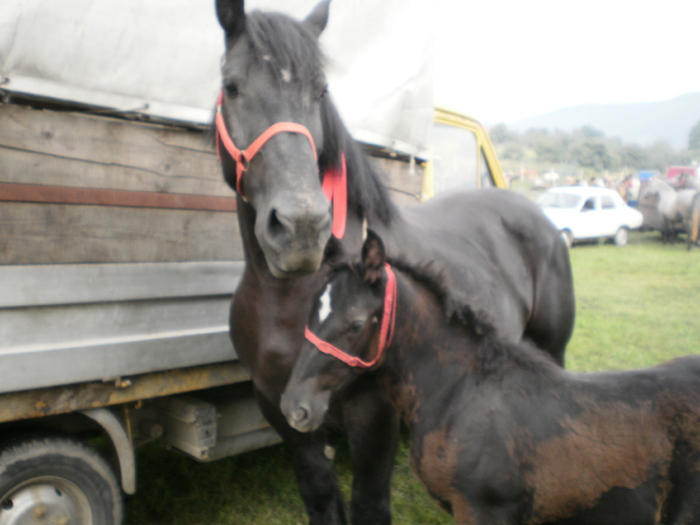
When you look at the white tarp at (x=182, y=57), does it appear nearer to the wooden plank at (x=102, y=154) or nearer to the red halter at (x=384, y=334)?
the wooden plank at (x=102, y=154)

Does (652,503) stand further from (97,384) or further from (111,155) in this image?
(111,155)

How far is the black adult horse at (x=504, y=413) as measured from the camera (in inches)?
75.8

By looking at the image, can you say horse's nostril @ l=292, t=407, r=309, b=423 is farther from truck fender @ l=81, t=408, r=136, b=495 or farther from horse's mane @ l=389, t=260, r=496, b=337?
truck fender @ l=81, t=408, r=136, b=495

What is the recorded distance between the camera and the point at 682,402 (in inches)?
76.4

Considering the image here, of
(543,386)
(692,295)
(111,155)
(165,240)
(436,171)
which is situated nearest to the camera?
(543,386)

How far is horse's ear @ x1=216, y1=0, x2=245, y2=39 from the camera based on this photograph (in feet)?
6.55

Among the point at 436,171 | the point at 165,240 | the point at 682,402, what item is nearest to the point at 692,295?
the point at 436,171

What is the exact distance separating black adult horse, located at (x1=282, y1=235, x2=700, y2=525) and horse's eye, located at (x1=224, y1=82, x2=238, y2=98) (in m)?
0.74

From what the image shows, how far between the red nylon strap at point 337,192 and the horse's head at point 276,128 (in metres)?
0.13

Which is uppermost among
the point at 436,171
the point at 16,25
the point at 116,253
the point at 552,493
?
the point at 16,25

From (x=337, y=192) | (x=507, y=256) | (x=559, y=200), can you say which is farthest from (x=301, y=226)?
(x=559, y=200)

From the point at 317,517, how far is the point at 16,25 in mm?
2377

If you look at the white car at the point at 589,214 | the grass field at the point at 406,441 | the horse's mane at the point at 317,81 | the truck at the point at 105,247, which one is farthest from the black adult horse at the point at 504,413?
the white car at the point at 589,214

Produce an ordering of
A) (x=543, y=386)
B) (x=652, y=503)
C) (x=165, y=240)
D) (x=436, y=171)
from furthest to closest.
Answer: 1. (x=436, y=171)
2. (x=165, y=240)
3. (x=543, y=386)
4. (x=652, y=503)
